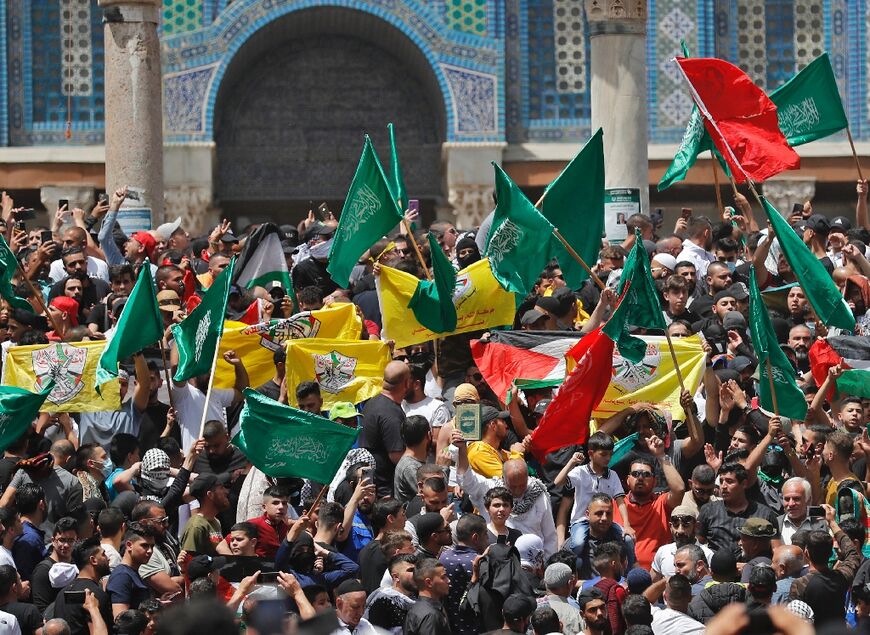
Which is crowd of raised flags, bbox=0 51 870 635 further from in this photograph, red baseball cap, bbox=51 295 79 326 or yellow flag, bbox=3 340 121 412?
red baseball cap, bbox=51 295 79 326

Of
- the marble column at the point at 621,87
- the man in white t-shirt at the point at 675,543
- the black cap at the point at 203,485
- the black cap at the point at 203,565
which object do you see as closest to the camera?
the black cap at the point at 203,565

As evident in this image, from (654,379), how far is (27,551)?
4.28 meters

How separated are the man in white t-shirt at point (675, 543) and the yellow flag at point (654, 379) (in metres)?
1.70

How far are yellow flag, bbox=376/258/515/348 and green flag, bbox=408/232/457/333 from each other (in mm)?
106

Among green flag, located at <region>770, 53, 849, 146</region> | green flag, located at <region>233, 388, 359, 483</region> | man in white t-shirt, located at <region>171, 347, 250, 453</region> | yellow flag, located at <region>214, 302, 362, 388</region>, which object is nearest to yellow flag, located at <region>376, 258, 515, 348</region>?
yellow flag, located at <region>214, 302, 362, 388</region>

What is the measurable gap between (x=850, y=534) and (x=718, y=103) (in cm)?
474

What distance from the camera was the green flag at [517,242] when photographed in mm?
13359

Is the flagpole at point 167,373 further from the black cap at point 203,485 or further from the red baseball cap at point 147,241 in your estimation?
the red baseball cap at point 147,241

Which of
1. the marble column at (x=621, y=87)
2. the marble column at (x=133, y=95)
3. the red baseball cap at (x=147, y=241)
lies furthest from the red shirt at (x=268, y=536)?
the marble column at (x=621, y=87)

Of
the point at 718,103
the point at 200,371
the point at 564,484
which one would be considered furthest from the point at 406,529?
the point at 718,103

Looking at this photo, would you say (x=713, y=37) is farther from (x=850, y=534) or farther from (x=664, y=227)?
(x=850, y=534)

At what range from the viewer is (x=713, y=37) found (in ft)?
88.2

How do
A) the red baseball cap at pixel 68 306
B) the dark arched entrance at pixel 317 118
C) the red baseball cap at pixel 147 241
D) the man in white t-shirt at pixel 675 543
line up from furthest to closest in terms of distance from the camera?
1. the dark arched entrance at pixel 317 118
2. the red baseball cap at pixel 147 241
3. the red baseball cap at pixel 68 306
4. the man in white t-shirt at pixel 675 543

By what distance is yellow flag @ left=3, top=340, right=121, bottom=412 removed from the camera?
12.9 m
